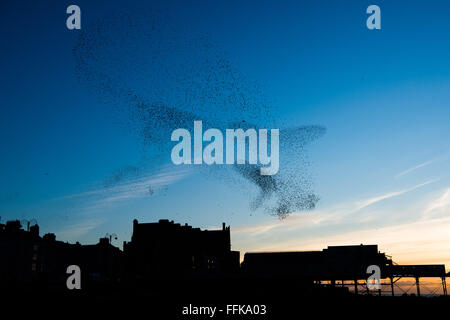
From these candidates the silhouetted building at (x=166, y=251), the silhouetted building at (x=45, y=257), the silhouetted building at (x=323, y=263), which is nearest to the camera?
the silhouetted building at (x=166, y=251)

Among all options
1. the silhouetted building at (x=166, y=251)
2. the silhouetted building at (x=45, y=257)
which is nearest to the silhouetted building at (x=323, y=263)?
the silhouetted building at (x=166, y=251)

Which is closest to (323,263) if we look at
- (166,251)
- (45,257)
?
(166,251)

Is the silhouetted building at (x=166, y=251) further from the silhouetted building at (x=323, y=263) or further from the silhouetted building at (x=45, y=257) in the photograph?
the silhouetted building at (x=323, y=263)

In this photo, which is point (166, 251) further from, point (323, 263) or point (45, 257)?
point (45, 257)

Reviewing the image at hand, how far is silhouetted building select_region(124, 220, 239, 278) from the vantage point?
57844mm

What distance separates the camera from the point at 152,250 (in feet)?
193

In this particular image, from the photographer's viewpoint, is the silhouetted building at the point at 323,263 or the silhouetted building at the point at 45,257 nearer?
the silhouetted building at the point at 323,263

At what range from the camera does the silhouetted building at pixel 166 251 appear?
5784 cm

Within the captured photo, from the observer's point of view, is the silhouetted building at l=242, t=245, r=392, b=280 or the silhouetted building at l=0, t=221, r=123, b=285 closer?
the silhouetted building at l=242, t=245, r=392, b=280

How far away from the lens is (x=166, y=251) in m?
58.4

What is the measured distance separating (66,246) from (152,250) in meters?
33.0

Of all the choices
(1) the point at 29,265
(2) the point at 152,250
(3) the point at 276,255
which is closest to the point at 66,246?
(1) the point at 29,265

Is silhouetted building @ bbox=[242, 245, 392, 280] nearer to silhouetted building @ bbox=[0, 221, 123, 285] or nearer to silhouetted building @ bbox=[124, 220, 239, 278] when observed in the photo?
silhouetted building @ bbox=[124, 220, 239, 278]

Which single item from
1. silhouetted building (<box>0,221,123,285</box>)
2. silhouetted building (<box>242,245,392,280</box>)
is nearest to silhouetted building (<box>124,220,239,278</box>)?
silhouetted building (<box>0,221,123,285</box>)
